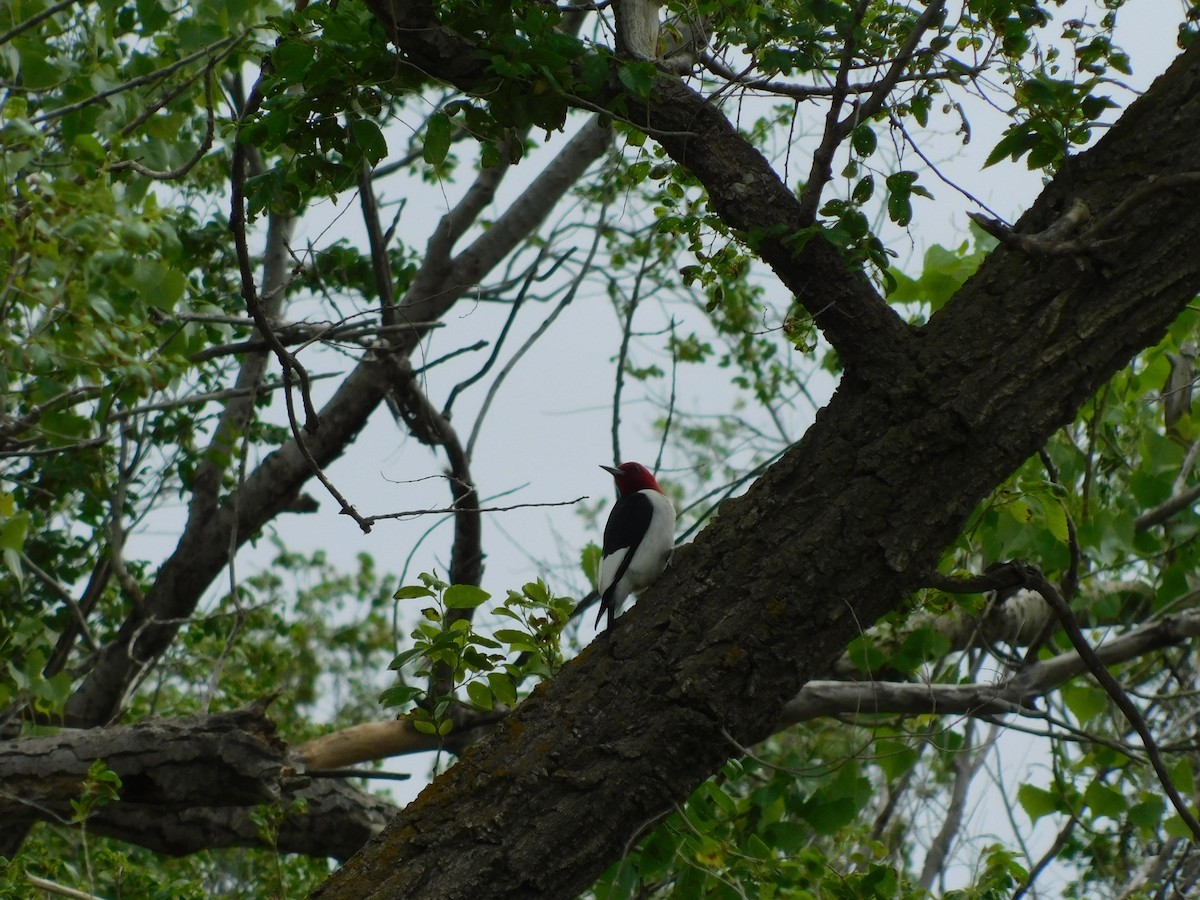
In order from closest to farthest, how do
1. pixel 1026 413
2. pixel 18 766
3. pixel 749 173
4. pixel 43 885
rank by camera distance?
pixel 1026 413 → pixel 749 173 → pixel 43 885 → pixel 18 766

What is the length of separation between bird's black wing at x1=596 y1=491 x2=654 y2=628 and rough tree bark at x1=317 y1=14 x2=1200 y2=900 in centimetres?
192

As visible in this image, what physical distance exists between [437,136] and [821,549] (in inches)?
48.8

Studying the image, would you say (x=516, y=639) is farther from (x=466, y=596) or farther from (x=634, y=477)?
(x=634, y=477)

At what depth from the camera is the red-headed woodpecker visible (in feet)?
14.3

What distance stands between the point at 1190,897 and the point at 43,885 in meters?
4.52

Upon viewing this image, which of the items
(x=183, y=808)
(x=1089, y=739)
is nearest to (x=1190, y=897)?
(x=1089, y=739)

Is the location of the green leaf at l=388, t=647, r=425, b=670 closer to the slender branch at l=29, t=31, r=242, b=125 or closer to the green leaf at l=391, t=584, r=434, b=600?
the green leaf at l=391, t=584, r=434, b=600

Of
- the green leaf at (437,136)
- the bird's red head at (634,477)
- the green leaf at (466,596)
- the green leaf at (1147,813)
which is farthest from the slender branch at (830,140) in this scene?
the bird's red head at (634,477)

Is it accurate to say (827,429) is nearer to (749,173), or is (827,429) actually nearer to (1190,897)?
(749,173)

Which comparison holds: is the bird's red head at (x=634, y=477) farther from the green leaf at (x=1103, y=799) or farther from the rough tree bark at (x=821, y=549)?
the rough tree bark at (x=821, y=549)

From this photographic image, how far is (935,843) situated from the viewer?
671 centimetres

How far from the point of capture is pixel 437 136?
2.65 meters

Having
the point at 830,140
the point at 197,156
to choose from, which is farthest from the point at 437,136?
the point at 197,156

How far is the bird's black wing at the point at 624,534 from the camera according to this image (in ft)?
14.4
